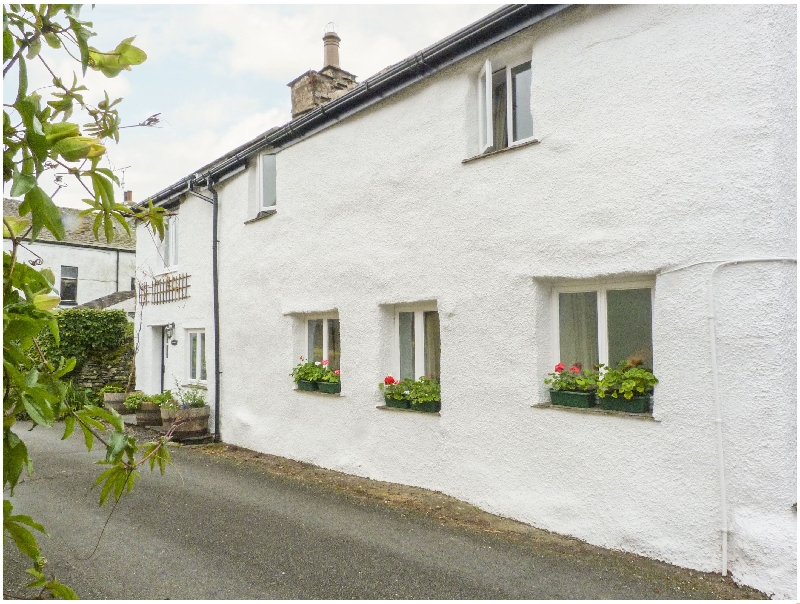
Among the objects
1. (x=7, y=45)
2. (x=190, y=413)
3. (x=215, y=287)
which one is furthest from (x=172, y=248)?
(x=7, y=45)

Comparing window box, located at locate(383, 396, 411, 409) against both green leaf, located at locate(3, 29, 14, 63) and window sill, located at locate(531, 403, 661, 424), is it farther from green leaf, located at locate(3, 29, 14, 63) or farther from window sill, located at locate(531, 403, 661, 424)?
green leaf, located at locate(3, 29, 14, 63)

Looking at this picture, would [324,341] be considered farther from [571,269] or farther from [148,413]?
[148,413]

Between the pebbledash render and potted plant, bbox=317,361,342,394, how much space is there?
0.18m

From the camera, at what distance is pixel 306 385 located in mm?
9477

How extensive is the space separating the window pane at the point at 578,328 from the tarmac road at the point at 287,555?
1.85 meters

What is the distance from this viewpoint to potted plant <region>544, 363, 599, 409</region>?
234 inches

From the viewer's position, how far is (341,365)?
348 inches

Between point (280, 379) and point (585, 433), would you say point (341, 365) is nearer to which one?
point (280, 379)

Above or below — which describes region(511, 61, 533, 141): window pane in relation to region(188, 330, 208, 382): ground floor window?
above

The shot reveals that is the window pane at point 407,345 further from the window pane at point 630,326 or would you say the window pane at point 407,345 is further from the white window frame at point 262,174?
the white window frame at point 262,174

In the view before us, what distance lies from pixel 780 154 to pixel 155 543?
6.40 meters

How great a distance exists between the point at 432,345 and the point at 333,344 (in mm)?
2110

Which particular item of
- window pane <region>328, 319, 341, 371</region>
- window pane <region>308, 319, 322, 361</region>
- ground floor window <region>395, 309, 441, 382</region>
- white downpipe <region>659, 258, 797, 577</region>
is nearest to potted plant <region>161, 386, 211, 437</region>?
window pane <region>308, 319, 322, 361</region>

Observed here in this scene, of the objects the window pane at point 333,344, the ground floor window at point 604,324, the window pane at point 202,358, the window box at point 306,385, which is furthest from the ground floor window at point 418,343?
the window pane at point 202,358
